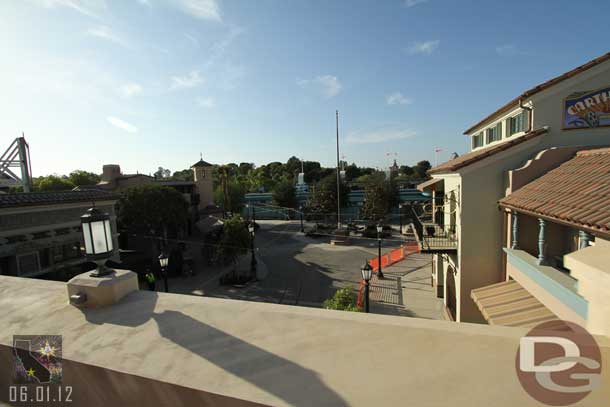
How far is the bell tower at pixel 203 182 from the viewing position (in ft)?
126

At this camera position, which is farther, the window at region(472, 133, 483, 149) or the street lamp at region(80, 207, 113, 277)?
the window at region(472, 133, 483, 149)

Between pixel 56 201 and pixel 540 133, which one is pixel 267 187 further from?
pixel 540 133

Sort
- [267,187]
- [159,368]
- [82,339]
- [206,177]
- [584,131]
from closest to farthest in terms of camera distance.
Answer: [159,368] < [82,339] < [584,131] < [206,177] < [267,187]

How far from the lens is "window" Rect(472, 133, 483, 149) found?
15.8 meters

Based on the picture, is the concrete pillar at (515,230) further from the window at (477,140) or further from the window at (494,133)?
the window at (477,140)

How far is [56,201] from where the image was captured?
1509 cm

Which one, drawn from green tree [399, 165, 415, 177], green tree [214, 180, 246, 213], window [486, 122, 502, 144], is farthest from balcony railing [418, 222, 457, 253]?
green tree [399, 165, 415, 177]

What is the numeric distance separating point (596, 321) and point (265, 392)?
112 inches

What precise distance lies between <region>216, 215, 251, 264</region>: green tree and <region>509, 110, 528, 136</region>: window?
15146 millimetres

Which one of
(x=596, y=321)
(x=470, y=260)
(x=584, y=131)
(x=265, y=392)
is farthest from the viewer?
(x=470, y=260)

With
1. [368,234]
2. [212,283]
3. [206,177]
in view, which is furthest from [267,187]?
[212,283]

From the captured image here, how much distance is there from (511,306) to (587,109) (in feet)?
21.3

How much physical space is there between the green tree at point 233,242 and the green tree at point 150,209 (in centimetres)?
825

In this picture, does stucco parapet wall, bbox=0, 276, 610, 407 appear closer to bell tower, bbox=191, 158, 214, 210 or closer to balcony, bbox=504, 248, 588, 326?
balcony, bbox=504, 248, 588, 326
